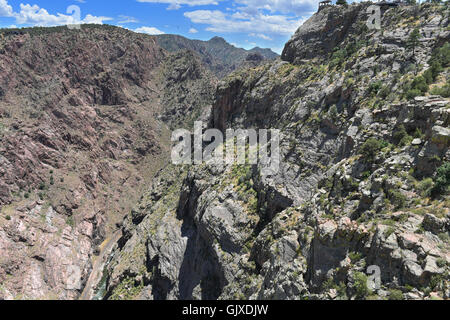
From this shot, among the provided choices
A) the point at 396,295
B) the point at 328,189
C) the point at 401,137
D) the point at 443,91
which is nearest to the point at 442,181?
the point at 401,137

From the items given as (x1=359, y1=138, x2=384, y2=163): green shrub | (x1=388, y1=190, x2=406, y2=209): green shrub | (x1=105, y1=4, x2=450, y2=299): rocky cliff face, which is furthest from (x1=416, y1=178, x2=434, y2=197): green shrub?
(x1=359, y1=138, x2=384, y2=163): green shrub

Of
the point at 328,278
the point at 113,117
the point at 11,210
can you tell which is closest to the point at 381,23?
the point at 328,278

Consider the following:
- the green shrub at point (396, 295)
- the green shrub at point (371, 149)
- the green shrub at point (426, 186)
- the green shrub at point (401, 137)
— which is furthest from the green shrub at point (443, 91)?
the green shrub at point (396, 295)

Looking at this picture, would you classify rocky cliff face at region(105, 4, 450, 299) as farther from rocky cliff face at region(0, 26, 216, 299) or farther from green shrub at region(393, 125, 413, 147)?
rocky cliff face at region(0, 26, 216, 299)

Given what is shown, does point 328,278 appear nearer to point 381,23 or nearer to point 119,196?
point 381,23

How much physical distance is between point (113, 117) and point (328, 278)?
478ft

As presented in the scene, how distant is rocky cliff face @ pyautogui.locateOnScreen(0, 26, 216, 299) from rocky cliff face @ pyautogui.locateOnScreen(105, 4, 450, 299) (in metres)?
26.9

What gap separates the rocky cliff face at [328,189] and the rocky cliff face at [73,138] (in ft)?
88.2

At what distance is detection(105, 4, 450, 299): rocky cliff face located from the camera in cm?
1736

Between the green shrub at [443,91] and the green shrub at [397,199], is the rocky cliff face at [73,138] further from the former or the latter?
the green shrub at [443,91]

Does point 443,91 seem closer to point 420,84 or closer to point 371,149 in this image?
point 420,84

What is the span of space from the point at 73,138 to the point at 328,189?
120812 mm

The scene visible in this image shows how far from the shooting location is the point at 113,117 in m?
147

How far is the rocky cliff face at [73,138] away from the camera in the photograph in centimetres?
8025
